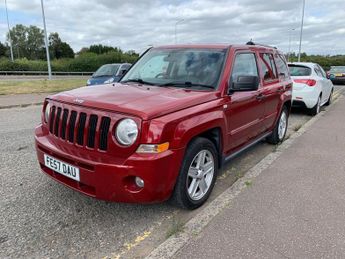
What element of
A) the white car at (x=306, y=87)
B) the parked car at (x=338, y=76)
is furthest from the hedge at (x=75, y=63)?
the white car at (x=306, y=87)

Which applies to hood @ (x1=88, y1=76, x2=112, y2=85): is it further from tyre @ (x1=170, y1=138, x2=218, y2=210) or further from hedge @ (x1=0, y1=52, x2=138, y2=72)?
hedge @ (x1=0, y1=52, x2=138, y2=72)

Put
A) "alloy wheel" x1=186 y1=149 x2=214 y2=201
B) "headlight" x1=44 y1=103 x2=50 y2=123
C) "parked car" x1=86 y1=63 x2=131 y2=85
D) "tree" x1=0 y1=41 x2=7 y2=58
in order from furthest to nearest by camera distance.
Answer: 1. "tree" x1=0 y1=41 x2=7 y2=58
2. "parked car" x1=86 y1=63 x2=131 y2=85
3. "headlight" x1=44 y1=103 x2=50 y2=123
4. "alloy wheel" x1=186 y1=149 x2=214 y2=201

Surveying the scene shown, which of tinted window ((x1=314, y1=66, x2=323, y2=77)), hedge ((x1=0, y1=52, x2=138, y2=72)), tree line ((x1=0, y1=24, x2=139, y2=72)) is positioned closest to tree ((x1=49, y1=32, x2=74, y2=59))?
tree line ((x1=0, y1=24, x2=139, y2=72))

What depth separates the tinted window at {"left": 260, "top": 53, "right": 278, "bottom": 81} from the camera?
205 inches

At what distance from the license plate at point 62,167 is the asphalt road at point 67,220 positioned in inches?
19.7

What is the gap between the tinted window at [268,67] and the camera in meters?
5.20

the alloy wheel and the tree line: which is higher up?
the tree line

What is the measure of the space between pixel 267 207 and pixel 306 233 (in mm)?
592

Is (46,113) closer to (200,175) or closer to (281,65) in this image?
(200,175)

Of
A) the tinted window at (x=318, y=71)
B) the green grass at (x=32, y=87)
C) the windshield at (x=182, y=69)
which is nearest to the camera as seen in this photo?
the windshield at (x=182, y=69)

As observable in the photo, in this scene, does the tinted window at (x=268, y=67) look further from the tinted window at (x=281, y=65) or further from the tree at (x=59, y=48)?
the tree at (x=59, y=48)

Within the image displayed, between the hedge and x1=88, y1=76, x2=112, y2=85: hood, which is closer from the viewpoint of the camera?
x1=88, y1=76, x2=112, y2=85: hood

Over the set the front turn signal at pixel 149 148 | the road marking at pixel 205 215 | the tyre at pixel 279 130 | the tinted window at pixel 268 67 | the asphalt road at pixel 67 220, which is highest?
the tinted window at pixel 268 67

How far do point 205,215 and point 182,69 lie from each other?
1869 millimetres
